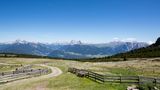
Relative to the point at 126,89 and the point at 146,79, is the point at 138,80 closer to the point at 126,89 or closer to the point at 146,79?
the point at 146,79

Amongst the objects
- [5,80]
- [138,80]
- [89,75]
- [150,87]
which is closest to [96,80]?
[89,75]

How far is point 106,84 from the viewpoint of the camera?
44.9 metres

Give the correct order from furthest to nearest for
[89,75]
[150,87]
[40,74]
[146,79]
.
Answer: [40,74] < [89,75] < [146,79] < [150,87]

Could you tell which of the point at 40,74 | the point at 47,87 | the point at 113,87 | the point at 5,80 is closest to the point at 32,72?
the point at 40,74

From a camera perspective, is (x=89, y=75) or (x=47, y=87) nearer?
(x=47, y=87)

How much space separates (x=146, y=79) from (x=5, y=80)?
23.7m

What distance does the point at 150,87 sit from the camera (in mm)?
40312

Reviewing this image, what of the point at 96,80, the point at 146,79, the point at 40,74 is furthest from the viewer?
the point at 40,74

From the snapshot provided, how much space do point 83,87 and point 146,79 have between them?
32.9 ft

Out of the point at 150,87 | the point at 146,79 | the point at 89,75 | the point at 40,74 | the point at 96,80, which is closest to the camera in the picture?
the point at 150,87

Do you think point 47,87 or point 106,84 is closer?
point 47,87

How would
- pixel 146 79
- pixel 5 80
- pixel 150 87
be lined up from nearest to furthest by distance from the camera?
pixel 150 87 → pixel 146 79 → pixel 5 80

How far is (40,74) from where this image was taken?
63.7 metres

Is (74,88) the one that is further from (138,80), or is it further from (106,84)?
(138,80)
